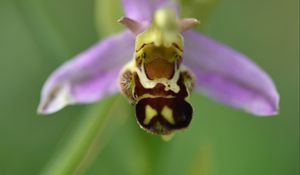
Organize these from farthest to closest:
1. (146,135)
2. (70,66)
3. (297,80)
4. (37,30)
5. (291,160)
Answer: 1. (297,80)
2. (291,160)
3. (37,30)
4. (146,135)
5. (70,66)

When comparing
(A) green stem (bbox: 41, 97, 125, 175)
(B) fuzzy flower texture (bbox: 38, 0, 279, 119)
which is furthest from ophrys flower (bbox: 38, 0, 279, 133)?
(A) green stem (bbox: 41, 97, 125, 175)

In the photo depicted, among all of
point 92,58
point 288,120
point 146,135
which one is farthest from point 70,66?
point 288,120

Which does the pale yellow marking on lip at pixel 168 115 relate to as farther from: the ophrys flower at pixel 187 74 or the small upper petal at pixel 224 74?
the small upper petal at pixel 224 74

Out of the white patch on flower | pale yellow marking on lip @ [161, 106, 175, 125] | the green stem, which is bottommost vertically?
the green stem

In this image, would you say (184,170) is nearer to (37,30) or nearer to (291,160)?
(291,160)

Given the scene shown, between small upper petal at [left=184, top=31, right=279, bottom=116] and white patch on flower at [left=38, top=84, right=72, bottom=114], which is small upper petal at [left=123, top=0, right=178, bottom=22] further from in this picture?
white patch on flower at [left=38, top=84, right=72, bottom=114]

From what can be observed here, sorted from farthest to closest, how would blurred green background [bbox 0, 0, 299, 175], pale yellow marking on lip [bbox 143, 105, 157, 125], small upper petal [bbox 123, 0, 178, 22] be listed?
blurred green background [bbox 0, 0, 299, 175] < small upper petal [bbox 123, 0, 178, 22] < pale yellow marking on lip [bbox 143, 105, 157, 125]

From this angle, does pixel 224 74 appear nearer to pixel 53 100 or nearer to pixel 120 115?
pixel 120 115

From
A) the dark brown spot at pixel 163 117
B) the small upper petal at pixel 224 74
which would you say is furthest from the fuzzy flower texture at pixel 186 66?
the dark brown spot at pixel 163 117
